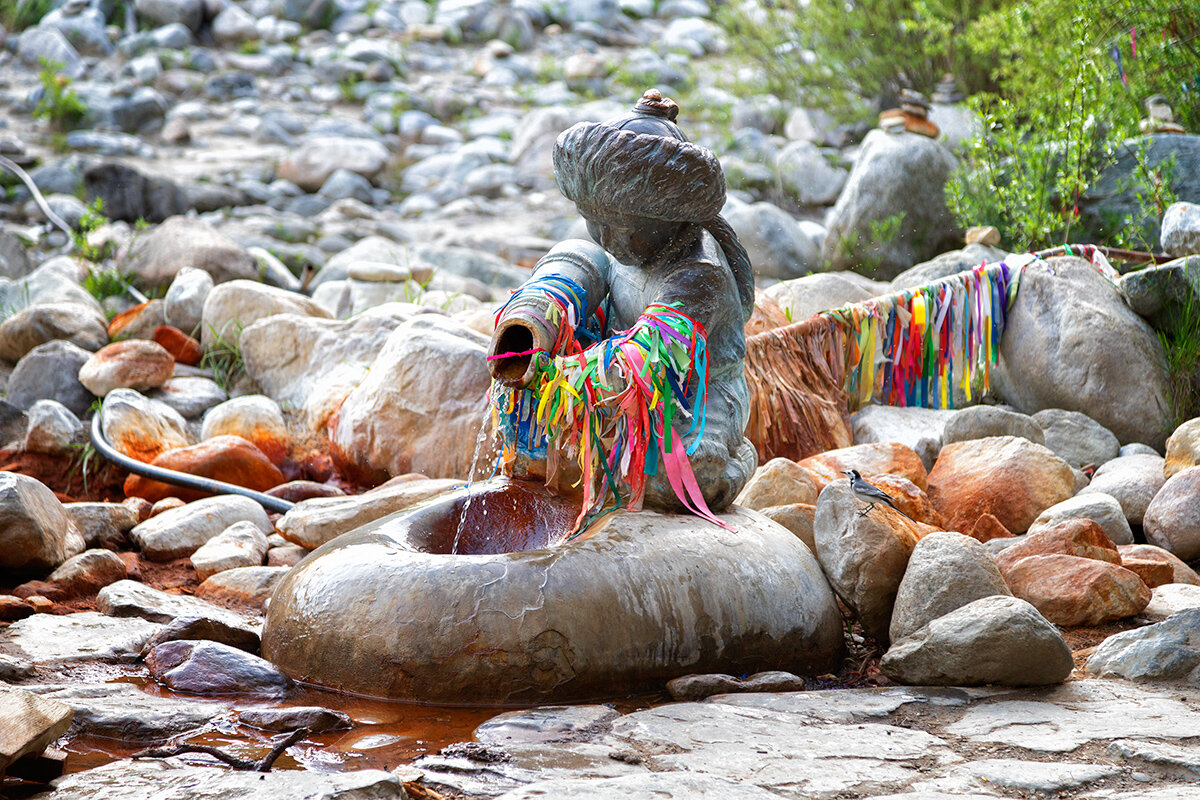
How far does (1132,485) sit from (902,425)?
1329mm

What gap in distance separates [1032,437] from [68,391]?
207 inches

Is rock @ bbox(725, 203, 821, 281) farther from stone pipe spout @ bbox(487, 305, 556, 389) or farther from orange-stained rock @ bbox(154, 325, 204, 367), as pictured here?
stone pipe spout @ bbox(487, 305, 556, 389)

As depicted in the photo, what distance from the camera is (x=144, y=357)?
669 cm

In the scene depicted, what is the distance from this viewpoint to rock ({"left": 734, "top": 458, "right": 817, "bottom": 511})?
455cm

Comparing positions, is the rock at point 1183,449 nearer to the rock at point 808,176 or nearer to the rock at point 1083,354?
the rock at point 1083,354

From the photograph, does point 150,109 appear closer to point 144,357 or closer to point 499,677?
point 144,357

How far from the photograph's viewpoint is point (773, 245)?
9.52 metres

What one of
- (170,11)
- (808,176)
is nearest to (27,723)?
(808,176)

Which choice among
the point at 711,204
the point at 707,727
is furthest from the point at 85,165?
the point at 707,727

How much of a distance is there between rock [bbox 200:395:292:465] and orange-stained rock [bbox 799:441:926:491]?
9.40 ft

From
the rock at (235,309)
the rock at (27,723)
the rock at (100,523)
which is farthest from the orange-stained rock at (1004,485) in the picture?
the rock at (235,309)

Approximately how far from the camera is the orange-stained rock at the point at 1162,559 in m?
4.17

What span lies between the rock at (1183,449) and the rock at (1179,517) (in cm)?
28

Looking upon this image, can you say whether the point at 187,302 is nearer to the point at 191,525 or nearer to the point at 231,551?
the point at 191,525
